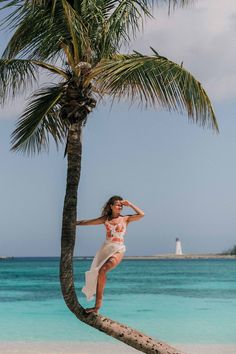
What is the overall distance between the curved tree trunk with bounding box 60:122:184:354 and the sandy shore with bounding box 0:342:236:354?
32.4 feet

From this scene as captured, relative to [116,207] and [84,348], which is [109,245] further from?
[84,348]

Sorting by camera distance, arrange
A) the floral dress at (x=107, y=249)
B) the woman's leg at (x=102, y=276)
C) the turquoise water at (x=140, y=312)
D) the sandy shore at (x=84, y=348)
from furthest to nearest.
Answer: the turquoise water at (x=140, y=312) < the sandy shore at (x=84, y=348) < the floral dress at (x=107, y=249) < the woman's leg at (x=102, y=276)

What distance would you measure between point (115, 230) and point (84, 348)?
36.6 feet

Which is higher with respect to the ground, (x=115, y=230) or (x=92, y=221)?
(x=92, y=221)

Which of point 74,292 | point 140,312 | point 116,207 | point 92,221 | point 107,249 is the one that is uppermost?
point 116,207

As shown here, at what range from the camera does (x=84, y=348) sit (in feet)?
66.5

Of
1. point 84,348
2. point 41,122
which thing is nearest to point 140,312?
point 84,348

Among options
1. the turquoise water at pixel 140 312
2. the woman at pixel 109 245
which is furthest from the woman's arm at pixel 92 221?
the turquoise water at pixel 140 312

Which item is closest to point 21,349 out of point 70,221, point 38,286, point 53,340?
point 53,340

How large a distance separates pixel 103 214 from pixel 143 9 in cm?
324

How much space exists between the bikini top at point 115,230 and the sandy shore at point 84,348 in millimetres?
10269

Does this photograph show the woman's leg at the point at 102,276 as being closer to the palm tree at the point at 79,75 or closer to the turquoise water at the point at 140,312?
the palm tree at the point at 79,75

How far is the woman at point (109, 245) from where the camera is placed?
31.8 ft

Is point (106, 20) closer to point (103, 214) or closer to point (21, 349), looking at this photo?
point (103, 214)
